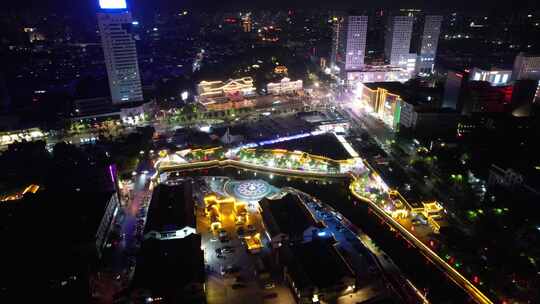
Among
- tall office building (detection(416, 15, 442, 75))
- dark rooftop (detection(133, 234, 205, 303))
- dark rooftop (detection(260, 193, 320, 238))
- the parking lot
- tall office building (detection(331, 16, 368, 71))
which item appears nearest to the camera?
dark rooftop (detection(133, 234, 205, 303))

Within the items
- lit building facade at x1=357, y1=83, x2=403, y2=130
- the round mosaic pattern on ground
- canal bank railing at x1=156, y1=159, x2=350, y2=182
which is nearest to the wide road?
canal bank railing at x1=156, y1=159, x2=350, y2=182

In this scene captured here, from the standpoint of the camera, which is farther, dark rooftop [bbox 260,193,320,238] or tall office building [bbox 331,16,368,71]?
tall office building [bbox 331,16,368,71]

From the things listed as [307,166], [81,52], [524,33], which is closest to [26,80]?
[81,52]

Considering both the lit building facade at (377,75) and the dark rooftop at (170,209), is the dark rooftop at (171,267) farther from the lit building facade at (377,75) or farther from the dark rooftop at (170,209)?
the lit building facade at (377,75)

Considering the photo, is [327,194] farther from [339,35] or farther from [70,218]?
[339,35]

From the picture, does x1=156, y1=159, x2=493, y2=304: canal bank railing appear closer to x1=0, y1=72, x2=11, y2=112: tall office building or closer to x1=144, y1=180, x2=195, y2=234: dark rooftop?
x1=144, y1=180, x2=195, y2=234: dark rooftop

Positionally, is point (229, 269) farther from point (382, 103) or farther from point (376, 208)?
point (382, 103)

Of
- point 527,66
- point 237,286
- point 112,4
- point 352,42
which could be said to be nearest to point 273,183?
point 237,286

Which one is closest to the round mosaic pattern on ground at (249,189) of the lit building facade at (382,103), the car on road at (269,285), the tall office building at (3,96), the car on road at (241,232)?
the car on road at (241,232)
